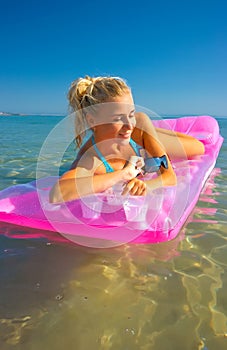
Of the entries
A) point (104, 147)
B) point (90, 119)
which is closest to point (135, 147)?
point (104, 147)

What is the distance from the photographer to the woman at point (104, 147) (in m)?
1.93

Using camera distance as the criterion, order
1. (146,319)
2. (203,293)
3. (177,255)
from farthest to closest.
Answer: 1. (177,255)
2. (203,293)
3. (146,319)

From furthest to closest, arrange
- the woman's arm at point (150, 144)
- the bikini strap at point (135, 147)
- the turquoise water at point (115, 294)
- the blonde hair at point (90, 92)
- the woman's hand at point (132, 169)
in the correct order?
the bikini strap at point (135, 147) < the woman's arm at point (150, 144) < the blonde hair at point (90, 92) < the woman's hand at point (132, 169) < the turquoise water at point (115, 294)

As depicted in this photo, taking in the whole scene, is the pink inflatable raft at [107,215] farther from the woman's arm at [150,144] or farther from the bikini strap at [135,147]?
the bikini strap at [135,147]

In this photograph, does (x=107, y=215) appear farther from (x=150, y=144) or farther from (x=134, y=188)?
(x=150, y=144)

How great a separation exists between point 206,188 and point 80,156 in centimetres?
159

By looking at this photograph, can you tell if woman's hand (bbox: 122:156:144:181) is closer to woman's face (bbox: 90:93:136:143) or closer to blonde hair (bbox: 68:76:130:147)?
woman's face (bbox: 90:93:136:143)

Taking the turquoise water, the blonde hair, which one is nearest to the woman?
the blonde hair

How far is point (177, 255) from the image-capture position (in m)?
1.90

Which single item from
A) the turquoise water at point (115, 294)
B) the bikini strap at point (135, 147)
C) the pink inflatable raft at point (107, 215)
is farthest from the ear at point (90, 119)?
the turquoise water at point (115, 294)

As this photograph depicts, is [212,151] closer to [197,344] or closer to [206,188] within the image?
[206,188]

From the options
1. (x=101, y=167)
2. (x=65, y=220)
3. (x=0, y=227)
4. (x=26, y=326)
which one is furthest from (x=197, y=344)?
(x=0, y=227)

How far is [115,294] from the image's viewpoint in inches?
60.3

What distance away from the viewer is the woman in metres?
1.93
